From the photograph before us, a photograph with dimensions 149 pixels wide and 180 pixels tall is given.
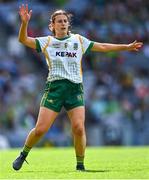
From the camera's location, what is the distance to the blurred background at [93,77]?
25797 millimetres

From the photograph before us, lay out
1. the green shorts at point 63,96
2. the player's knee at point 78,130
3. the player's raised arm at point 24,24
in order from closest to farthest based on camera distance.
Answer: the player's raised arm at point 24,24 → the player's knee at point 78,130 → the green shorts at point 63,96

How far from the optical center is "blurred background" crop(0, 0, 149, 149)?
25797 mm

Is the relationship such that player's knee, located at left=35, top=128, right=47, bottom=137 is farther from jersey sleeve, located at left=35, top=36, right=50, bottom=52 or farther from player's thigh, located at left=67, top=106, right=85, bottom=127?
jersey sleeve, located at left=35, top=36, right=50, bottom=52

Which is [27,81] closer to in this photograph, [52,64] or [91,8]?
[91,8]

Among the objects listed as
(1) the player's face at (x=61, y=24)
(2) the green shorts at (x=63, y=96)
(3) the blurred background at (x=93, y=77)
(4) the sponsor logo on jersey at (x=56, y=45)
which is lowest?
(3) the blurred background at (x=93, y=77)

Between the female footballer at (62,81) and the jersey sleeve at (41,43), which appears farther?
the jersey sleeve at (41,43)

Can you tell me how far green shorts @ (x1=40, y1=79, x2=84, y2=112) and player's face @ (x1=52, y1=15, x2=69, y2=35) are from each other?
0.76m

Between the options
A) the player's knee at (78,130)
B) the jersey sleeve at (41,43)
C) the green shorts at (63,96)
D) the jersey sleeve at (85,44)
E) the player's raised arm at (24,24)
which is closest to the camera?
the player's raised arm at (24,24)

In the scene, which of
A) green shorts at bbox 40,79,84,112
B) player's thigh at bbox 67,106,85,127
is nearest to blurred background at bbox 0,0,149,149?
green shorts at bbox 40,79,84,112

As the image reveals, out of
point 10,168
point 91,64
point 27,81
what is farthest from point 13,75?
point 10,168

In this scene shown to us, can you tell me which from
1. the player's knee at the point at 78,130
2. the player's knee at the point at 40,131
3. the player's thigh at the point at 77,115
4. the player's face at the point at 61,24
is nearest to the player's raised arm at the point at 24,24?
the player's face at the point at 61,24

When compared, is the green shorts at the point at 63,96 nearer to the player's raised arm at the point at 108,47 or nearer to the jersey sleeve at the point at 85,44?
the jersey sleeve at the point at 85,44

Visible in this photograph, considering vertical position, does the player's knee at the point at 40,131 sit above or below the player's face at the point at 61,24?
below

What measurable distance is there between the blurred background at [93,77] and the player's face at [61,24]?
41.8 feet
